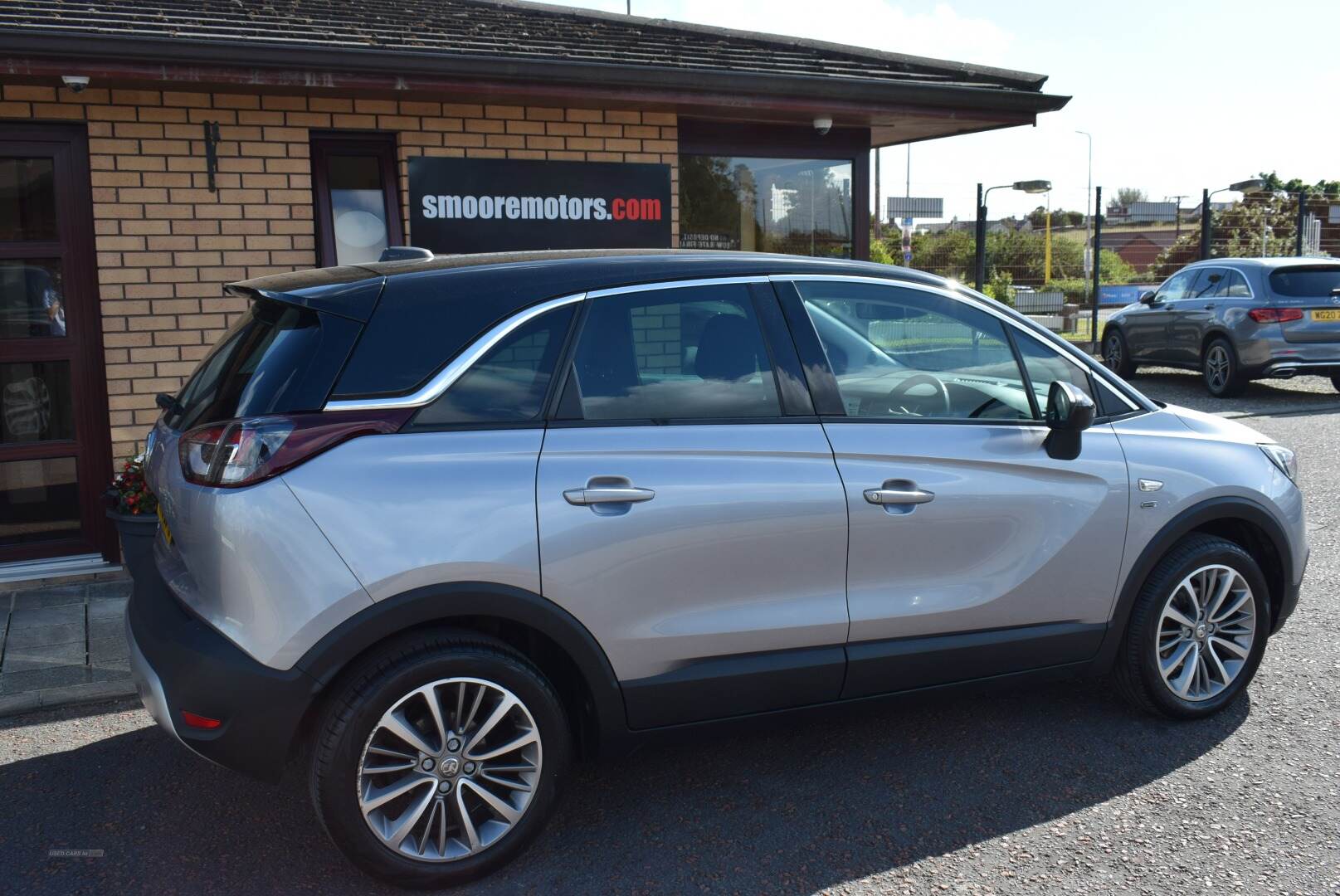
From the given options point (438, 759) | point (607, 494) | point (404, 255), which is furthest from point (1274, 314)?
point (438, 759)

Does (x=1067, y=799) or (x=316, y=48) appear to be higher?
(x=316, y=48)

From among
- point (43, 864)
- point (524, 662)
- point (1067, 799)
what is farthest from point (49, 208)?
point (1067, 799)

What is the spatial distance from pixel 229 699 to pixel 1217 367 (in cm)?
1397

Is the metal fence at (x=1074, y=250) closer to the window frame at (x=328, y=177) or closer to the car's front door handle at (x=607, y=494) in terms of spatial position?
the window frame at (x=328, y=177)

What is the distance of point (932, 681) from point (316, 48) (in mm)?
4894

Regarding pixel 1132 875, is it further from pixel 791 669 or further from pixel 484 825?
pixel 484 825

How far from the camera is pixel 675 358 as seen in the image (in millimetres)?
3830

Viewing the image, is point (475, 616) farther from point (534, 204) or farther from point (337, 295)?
point (534, 204)

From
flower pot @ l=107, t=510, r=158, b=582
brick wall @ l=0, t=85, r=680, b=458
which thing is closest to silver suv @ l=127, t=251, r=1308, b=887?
flower pot @ l=107, t=510, r=158, b=582

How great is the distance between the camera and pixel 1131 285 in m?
33.0

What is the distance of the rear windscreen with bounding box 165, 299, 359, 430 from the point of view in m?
3.35

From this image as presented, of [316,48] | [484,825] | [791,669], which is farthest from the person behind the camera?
[316,48]

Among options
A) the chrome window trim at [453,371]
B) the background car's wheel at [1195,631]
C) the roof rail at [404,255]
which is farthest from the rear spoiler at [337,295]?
the background car's wheel at [1195,631]

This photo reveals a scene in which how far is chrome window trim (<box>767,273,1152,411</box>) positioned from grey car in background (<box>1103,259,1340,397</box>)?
10688mm
